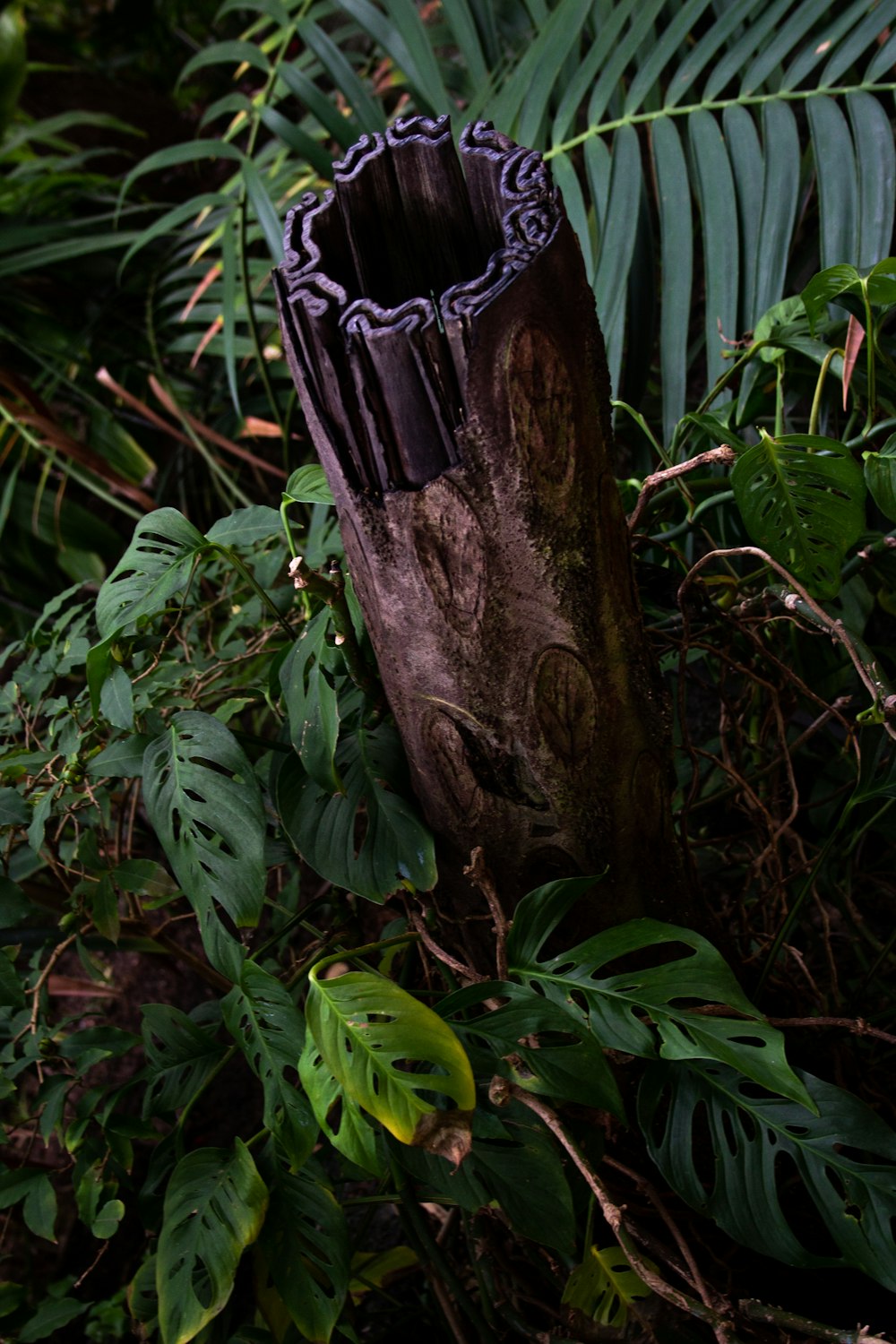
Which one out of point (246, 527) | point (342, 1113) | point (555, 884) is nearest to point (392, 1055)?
point (342, 1113)

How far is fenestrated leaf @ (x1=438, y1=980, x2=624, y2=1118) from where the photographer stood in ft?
2.45

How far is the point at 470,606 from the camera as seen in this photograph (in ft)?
2.49

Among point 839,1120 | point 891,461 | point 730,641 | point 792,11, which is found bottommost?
point 839,1120

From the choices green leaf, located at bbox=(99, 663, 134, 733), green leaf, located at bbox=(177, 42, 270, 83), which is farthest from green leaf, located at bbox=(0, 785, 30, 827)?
green leaf, located at bbox=(177, 42, 270, 83)

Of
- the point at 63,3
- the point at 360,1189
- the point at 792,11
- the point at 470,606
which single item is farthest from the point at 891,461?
the point at 63,3

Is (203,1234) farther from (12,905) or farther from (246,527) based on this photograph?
(246,527)

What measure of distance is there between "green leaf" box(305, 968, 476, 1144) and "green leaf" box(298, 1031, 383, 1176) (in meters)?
0.02

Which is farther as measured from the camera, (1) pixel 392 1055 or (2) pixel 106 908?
(2) pixel 106 908

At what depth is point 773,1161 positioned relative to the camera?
32.6 inches

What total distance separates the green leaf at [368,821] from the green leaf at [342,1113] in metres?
0.14

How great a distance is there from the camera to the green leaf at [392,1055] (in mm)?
699

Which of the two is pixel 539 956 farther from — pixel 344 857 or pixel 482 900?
pixel 344 857

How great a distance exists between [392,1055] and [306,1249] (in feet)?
1.05

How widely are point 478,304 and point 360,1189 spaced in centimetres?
139
